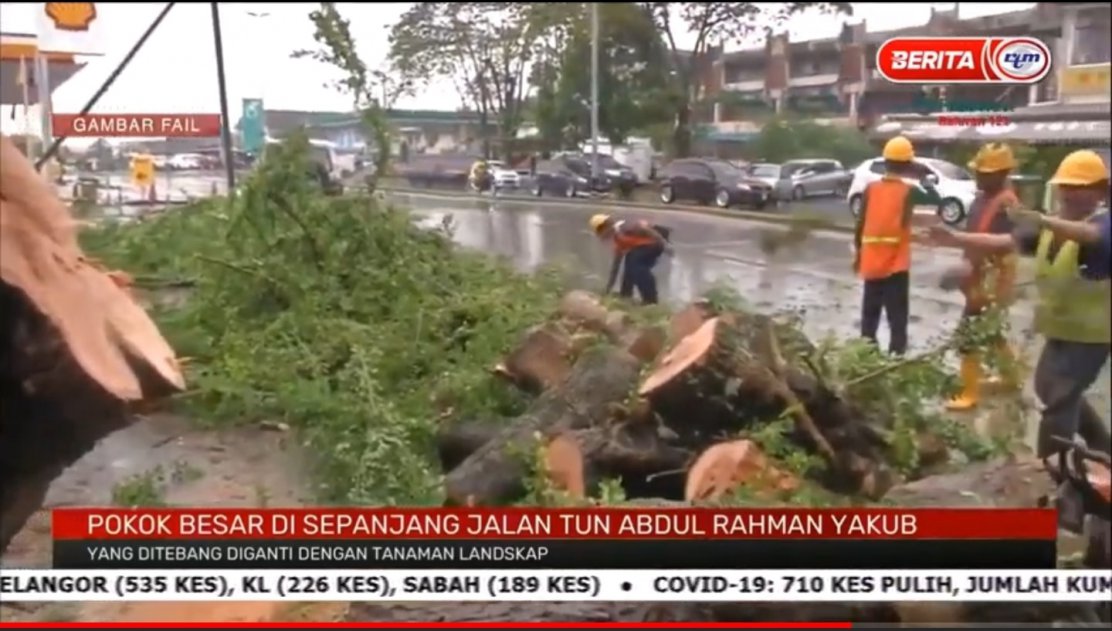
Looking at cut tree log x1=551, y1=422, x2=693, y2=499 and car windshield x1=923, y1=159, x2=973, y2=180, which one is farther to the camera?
cut tree log x1=551, y1=422, x2=693, y2=499

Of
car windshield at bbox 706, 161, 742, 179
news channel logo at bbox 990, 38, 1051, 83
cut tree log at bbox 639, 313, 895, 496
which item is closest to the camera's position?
news channel logo at bbox 990, 38, 1051, 83

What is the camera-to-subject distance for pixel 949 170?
2750mm

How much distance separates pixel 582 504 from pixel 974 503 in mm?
943

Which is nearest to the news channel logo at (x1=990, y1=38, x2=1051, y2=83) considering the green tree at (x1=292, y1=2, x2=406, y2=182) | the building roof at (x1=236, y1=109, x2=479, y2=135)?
the building roof at (x1=236, y1=109, x2=479, y2=135)

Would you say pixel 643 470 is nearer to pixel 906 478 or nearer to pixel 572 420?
pixel 572 420

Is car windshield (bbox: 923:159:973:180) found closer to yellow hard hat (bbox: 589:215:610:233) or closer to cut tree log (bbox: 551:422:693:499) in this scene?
yellow hard hat (bbox: 589:215:610:233)

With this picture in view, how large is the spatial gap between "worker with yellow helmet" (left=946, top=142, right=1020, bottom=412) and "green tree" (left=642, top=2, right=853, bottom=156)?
49 centimetres

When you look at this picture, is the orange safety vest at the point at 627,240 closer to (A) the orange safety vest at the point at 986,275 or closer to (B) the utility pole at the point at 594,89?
(B) the utility pole at the point at 594,89

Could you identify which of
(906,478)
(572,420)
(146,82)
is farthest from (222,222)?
(906,478)

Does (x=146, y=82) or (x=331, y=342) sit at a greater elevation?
(x=146, y=82)

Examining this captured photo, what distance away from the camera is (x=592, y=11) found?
2740 millimetres

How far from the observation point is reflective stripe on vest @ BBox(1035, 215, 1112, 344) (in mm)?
2775

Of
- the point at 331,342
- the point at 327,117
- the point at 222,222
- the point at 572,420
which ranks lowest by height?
the point at 572,420

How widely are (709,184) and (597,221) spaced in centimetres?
28
